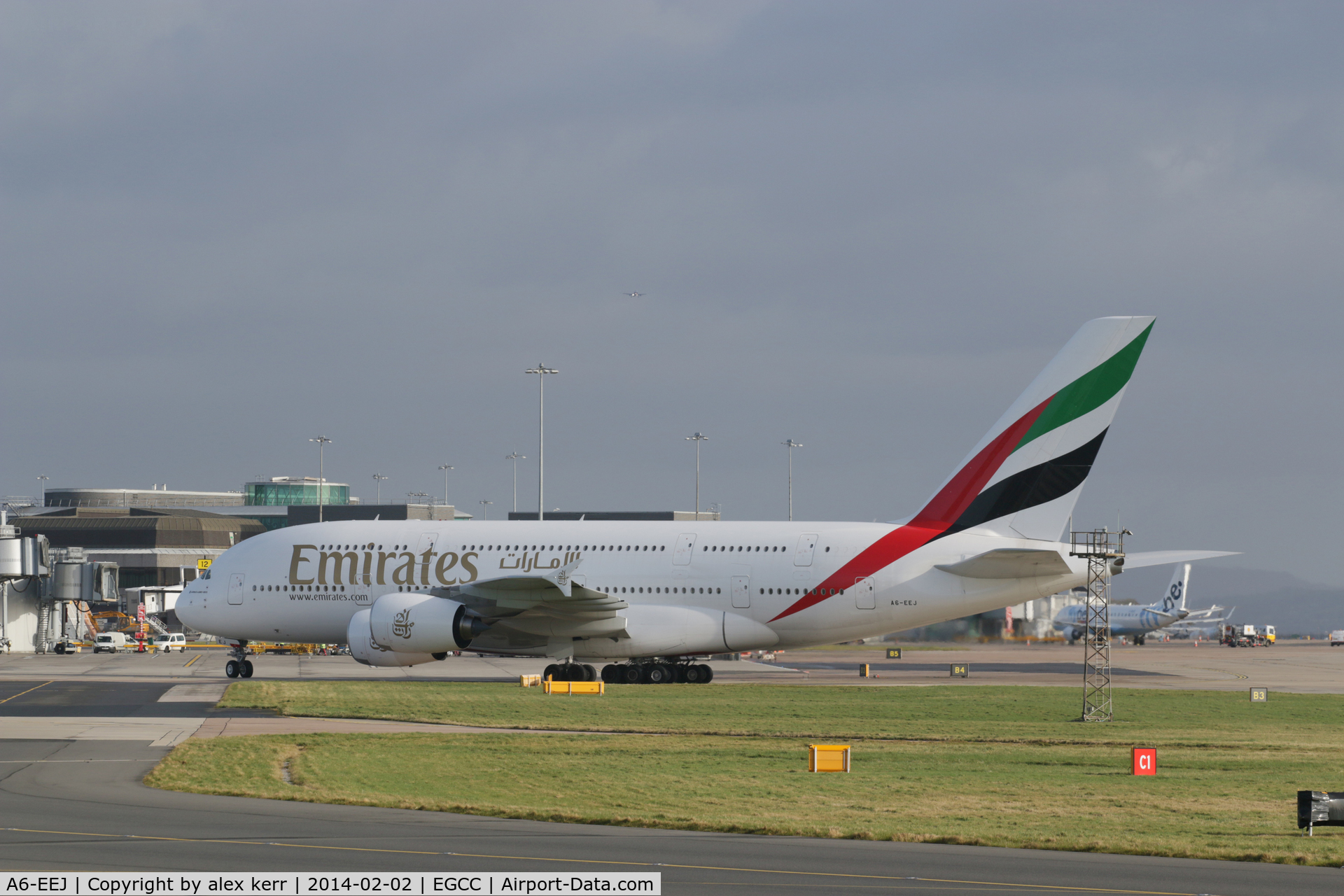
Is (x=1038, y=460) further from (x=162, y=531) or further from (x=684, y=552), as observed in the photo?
(x=162, y=531)

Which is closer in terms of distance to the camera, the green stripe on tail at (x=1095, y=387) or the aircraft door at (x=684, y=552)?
the green stripe on tail at (x=1095, y=387)

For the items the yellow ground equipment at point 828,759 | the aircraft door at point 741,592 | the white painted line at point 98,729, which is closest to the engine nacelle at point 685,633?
the aircraft door at point 741,592

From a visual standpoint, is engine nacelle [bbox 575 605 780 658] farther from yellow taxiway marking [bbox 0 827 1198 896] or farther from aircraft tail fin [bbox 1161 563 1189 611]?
aircraft tail fin [bbox 1161 563 1189 611]

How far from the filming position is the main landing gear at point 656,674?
4500cm

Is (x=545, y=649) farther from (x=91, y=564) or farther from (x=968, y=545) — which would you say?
(x=91, y=564)

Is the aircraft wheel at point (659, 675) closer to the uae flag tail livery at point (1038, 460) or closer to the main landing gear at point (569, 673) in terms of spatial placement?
the main landing gear at point (569, 673)

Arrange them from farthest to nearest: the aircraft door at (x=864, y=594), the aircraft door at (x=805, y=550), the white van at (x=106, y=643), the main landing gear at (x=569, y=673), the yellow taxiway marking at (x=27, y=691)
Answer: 1. the white van at (x=106, y=643)
2. the main landing gear at (x=569, y=673)
3. the aircraft door at (x=805, y=550)
4. the aircraft door at (x=864, y=594)
5. the yellow taxiway marking at (x=27, y=691)

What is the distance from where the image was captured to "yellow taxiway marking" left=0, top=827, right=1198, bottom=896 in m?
13.5

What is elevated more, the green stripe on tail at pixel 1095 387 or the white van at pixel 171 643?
the green stripe on tail at pixel 1095 387

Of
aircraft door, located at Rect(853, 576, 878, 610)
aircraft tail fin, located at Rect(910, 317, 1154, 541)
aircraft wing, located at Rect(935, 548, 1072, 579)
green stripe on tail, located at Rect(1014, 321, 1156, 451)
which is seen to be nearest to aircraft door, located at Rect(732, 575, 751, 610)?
aircraft door, located at Rect(853, 576, 878, 610)

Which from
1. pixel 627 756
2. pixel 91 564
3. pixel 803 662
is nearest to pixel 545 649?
pixel 627 756

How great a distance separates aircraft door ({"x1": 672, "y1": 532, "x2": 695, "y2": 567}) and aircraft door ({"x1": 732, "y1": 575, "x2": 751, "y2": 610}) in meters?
1.63

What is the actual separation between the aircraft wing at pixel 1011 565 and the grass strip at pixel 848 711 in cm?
369

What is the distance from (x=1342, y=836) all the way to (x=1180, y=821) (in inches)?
76.8
